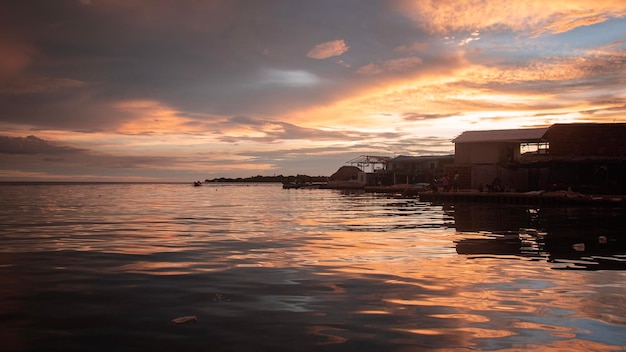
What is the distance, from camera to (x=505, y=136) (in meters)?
54.4

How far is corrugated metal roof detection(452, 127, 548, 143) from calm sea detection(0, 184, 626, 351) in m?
35.2

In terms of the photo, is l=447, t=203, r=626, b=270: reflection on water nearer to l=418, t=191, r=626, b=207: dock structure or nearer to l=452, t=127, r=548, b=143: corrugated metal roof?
l=418, t=191, r=626, b=207: dock structure

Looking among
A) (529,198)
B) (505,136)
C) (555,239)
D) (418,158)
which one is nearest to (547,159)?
(529,198)

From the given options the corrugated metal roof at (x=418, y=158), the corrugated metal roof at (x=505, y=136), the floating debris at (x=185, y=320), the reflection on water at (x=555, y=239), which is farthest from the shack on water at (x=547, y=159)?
the floating debris at (x=185, y=320)

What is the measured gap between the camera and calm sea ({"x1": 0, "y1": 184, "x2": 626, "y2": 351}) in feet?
22.9

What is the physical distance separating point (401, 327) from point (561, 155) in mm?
46483

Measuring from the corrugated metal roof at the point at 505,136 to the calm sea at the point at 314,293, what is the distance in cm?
3518

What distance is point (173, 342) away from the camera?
22.3 feet

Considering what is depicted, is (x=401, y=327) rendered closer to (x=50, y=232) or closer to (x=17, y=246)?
(x=17, y=246)

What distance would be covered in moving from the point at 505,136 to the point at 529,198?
40.8 feet

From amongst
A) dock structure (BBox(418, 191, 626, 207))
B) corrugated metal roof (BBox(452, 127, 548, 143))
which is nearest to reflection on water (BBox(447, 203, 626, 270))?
dock structure (BBox(418, 191, 626, 207))

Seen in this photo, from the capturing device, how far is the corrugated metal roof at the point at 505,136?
52469 mm

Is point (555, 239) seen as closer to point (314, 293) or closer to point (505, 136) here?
point (314, 293)

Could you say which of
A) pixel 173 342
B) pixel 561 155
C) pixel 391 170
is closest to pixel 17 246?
pixel 173 342
